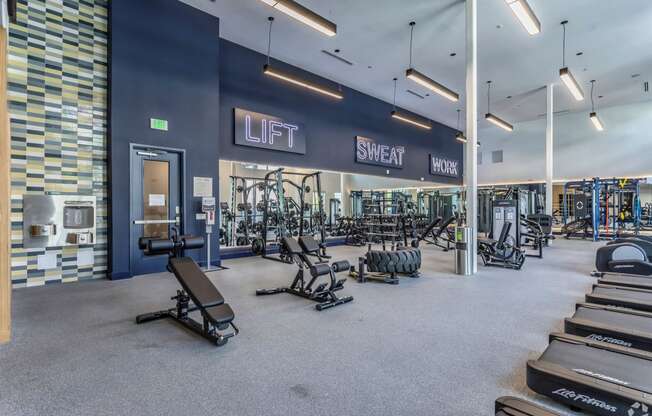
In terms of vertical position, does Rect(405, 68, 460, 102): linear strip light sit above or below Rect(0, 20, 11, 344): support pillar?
above

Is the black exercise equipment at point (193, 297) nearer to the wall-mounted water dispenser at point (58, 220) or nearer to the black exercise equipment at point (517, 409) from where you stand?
the black exercise equipment at point (517, 409)

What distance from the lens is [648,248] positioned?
520cm

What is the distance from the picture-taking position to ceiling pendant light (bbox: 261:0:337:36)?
4395 mm

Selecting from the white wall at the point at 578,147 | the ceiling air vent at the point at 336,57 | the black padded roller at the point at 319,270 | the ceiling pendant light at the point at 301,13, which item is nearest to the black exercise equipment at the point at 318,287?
the black padded roller at the point at 319,270

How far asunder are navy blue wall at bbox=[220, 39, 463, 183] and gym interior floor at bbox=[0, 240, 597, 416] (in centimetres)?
423

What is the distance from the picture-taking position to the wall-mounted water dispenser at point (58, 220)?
4422 millimetres

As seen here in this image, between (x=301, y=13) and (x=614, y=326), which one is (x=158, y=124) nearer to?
(x=301, y=13)

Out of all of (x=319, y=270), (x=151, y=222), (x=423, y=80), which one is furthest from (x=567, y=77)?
(x=151, y=222)

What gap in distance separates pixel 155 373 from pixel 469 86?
606 cm

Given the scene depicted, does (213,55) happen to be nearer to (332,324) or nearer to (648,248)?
(332,324)

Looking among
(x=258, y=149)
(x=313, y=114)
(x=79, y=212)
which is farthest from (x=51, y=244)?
(x=313, y=114)

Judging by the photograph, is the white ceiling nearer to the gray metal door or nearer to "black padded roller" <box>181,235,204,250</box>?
the gray metal door

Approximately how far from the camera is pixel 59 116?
4688 millimetres

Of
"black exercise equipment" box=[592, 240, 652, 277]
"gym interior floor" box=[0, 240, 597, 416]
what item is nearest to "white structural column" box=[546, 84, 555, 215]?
"black exercise equipment" box=[592, 240, 652, 277]
